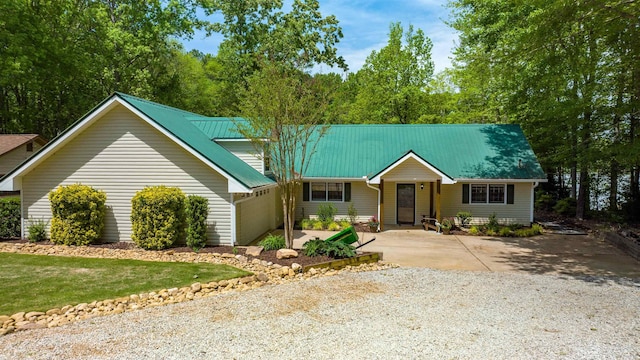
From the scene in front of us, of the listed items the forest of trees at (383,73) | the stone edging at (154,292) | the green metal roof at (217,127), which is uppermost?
the forest of trees at (383,73)

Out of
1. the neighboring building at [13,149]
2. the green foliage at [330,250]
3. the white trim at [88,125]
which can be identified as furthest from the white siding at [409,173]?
the neighboring building at [13,149]

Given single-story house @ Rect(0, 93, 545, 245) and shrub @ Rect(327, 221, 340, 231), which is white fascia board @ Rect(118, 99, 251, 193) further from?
shrub @ Rect(327, 221, 340, 231)

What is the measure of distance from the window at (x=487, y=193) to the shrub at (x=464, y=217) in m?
0.82

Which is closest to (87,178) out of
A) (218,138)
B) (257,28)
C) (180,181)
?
(180,181)

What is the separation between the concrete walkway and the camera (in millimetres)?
10789

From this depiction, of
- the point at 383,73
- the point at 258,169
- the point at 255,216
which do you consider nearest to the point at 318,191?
the point at 258,169

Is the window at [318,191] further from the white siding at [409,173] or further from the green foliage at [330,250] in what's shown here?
the green foliage at [330,250]

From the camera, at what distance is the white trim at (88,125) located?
11.9 metres

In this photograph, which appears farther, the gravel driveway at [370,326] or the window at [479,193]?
the window at [479,193]

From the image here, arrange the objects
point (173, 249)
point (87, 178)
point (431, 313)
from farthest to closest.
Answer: point (87, 178) → point (173, 249) → point (431, 313)

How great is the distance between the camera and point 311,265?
9.90 m

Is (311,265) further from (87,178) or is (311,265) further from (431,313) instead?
(87,178)

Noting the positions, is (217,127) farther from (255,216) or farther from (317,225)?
(317,225)

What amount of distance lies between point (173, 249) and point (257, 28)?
2422 cm
